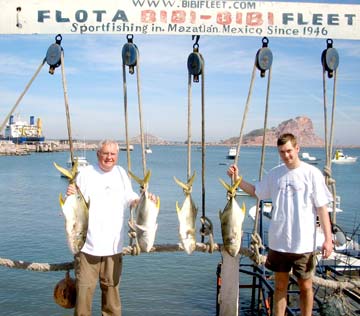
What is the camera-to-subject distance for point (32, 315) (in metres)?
12.7

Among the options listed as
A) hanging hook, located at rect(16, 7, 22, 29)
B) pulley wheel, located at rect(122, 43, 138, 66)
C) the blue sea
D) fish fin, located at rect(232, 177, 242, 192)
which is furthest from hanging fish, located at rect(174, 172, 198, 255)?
the blue sea

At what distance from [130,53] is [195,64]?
2.14 ft

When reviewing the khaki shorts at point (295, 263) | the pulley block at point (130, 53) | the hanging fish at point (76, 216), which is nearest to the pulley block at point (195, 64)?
the pulley block at point (130, 53)

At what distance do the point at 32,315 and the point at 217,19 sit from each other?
11.3m

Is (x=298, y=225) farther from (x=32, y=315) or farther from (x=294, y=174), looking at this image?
(x=32, y=315)

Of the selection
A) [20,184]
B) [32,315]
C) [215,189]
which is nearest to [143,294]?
[32,315]

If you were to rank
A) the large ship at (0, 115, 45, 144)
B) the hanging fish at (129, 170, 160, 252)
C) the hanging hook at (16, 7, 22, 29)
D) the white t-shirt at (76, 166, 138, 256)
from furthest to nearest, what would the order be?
the large ship at (0, 115, 45, 144) → the hanging hook at (16, 7, 22, 29) → the hanging fish at (129, 170, 160, 252) → the white t-shirt at (76, 166, 138, 256)

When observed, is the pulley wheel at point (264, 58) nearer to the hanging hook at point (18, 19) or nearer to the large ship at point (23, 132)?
the hanging hook at point (18, 19)

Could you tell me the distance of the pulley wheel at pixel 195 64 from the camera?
4.36 meters

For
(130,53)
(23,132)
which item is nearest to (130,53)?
(130,53)

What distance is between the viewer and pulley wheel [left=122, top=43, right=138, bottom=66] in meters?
4.32

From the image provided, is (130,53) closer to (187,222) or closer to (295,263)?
(187,222)

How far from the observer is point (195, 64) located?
438 cm

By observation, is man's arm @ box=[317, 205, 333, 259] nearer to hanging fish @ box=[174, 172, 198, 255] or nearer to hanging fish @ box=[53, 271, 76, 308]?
hanging fish @ box=[174, 172, 198, 255]
